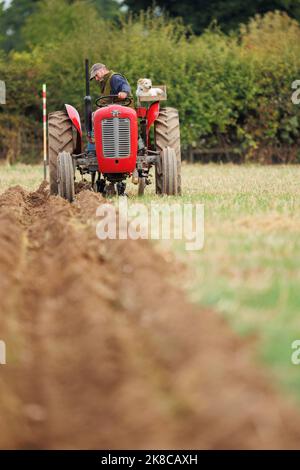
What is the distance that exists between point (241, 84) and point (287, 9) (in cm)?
1818

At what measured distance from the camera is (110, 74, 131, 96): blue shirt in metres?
12.4

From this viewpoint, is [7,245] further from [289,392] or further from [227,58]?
[227,58]

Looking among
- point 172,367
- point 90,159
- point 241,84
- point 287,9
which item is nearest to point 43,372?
point 172,367

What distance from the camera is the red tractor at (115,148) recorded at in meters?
12.3

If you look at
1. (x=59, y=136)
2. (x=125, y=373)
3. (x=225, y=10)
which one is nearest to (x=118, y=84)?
(x=59, y=136)

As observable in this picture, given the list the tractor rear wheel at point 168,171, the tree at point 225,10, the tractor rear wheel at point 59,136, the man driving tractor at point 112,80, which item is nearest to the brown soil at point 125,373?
the man driving tractor at point 112,80

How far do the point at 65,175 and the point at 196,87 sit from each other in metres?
14.1

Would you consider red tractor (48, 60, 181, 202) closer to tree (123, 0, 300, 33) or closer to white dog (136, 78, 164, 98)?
white dog (136, 78, 164, 98)

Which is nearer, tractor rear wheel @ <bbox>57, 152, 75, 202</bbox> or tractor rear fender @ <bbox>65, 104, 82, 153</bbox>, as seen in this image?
tractor rear wheel @ <bbox>57, 152, 75, 202</bbox>

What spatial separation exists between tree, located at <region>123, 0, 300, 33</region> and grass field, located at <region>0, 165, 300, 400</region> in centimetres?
3265

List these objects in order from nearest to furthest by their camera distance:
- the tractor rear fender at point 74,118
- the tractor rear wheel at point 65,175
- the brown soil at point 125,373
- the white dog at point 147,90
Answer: the brown soil at point 125,373
the tractor rear wheel at point 65,175
the white dog at point 147,90
the tractor rear fender at point 74,118

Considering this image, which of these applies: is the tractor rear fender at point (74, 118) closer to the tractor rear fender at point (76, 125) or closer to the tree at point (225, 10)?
the tractor rear fender at point (76, 125)

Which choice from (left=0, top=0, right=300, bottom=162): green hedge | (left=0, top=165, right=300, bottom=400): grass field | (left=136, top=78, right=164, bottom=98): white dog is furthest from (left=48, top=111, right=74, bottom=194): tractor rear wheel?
(left=0, top=0, right=300, bottom=162): green hedge

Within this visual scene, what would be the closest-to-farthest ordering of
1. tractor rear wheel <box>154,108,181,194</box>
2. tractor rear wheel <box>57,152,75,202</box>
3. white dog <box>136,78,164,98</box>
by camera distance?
tractor rear wheel <box>57,152,75,202</box>
white dog <box>136,78,164,98</box>
tractor rear wheel <box>154,108,181,194</box>
